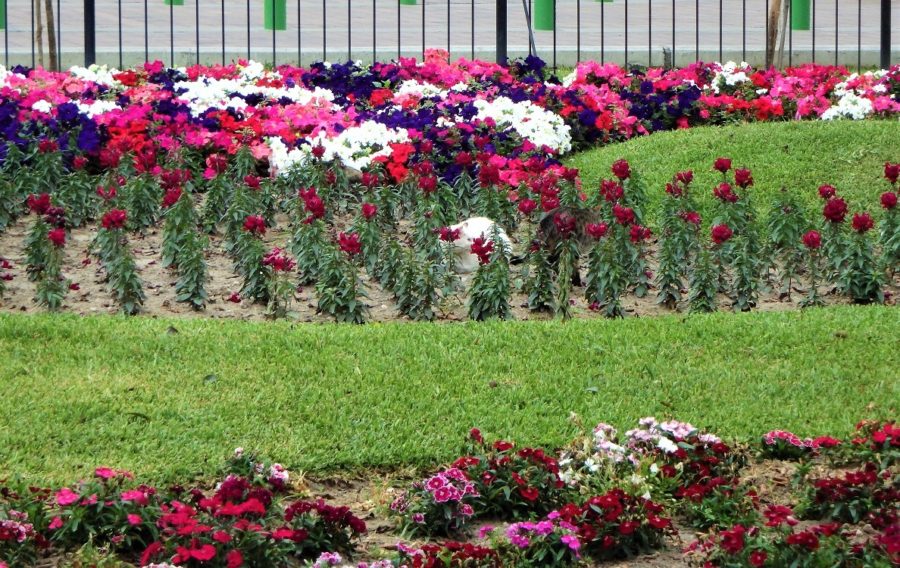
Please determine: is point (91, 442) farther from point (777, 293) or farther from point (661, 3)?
point (661, 3)

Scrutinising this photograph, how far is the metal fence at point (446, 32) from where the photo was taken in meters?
12.0

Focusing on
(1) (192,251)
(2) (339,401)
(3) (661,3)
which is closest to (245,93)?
(1) (192,251)

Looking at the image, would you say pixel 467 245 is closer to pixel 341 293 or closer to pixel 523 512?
pixel 341 293

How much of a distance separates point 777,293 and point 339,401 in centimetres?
265

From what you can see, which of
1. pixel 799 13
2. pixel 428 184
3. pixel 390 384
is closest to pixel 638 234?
pixel 428 184

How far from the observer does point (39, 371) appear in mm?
5426

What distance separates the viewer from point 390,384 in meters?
5.39

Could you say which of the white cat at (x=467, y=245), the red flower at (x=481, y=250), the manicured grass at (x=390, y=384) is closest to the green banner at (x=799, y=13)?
the white cat at (x=467, y=245)

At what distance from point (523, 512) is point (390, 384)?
1.13 metres

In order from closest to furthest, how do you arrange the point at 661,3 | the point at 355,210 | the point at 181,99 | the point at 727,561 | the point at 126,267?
the point at 727,561, the point at 126,267, the point at 355,210, the point at 181,99, the point at 661,3

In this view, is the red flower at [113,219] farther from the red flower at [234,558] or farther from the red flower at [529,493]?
the red flower at [234,558]

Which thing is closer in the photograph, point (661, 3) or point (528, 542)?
point (528, 542)

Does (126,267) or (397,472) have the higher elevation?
(126,267)

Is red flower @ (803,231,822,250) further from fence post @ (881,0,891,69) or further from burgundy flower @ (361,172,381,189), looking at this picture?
fence post @ (881,0,891,69)
